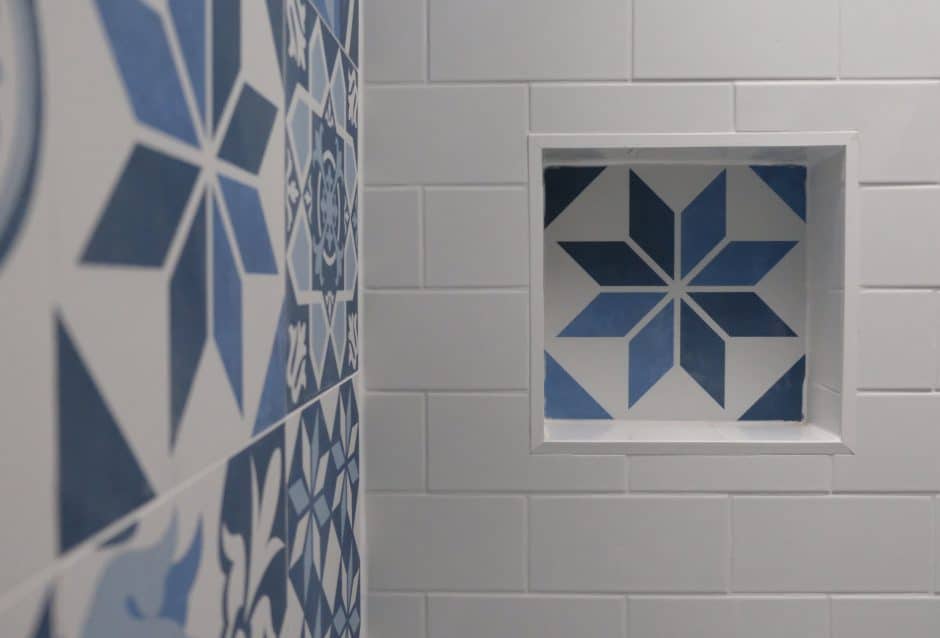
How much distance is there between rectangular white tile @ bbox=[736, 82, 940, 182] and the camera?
2.97 feet

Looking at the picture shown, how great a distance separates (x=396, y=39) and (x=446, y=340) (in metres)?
0.38

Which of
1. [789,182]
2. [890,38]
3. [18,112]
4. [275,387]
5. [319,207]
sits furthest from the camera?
[789,182]

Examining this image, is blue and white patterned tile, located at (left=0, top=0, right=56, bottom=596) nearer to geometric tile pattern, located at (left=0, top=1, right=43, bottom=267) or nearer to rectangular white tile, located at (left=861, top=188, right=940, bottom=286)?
geometric tile pattern, located at (left=0, top=1, right=43, bottom=267)

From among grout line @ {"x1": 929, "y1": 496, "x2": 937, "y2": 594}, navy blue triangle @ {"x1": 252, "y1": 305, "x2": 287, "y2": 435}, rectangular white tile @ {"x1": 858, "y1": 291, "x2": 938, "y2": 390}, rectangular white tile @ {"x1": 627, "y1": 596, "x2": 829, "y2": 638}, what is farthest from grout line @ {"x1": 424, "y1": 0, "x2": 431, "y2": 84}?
grout line @ {"x1": 929, "y1": 496, "x2": 937, "y2": 594}

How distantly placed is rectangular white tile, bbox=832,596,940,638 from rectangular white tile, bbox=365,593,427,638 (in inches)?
20.5

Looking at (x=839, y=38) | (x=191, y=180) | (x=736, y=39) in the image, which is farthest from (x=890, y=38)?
(x=191, y=180)

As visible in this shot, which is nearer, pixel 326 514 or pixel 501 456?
pixel 326 514

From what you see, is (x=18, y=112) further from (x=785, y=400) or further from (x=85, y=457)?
(x=785, y=400)

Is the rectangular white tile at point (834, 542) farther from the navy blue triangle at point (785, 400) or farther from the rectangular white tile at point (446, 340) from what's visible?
the rectangular white tile at point (446, 340)

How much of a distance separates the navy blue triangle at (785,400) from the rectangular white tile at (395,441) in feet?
1.52

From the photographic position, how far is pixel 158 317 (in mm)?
364

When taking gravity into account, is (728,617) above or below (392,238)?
below

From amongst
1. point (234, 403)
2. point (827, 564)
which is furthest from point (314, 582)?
point (827, 564)

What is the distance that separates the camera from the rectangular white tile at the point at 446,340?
36.7 inches
